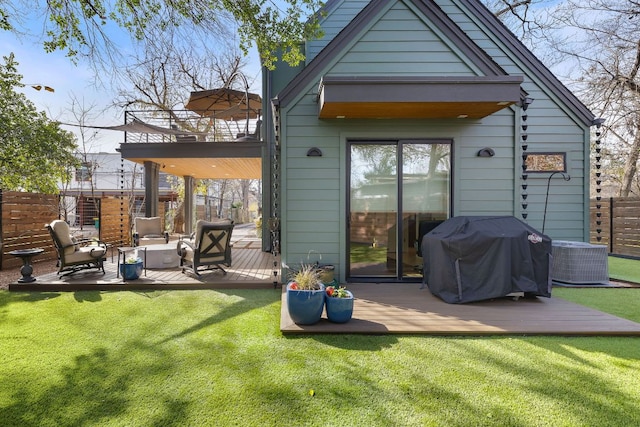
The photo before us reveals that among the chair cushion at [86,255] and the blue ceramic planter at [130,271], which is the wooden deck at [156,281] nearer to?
the blue ceramic planter at [130,271]

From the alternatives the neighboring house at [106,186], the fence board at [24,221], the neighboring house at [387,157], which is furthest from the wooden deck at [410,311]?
the neighboring house at [106,186]

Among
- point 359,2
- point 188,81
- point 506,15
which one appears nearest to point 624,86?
point 506,15

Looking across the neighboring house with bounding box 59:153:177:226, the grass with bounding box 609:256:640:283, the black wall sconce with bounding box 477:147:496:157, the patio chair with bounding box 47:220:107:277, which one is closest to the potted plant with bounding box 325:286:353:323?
the black wall sconce with bounding box 477:147:496:157

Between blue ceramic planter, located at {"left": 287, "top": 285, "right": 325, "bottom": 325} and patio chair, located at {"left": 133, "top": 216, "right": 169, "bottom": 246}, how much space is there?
20.5 ft

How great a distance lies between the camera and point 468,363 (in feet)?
8.77

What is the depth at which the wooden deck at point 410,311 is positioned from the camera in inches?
130

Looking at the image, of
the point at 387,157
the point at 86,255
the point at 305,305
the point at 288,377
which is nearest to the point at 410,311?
the point at 305,305

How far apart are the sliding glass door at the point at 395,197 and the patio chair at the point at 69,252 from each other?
4787 millimetres

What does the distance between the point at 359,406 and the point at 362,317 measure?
5.19 ft

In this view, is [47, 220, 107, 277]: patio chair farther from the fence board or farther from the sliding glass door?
the sliding glass door

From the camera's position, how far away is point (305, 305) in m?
3.33

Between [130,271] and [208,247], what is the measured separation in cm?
135

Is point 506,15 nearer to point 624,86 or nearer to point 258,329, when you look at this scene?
point 624,86

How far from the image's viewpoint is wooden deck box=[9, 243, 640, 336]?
3301 mm
